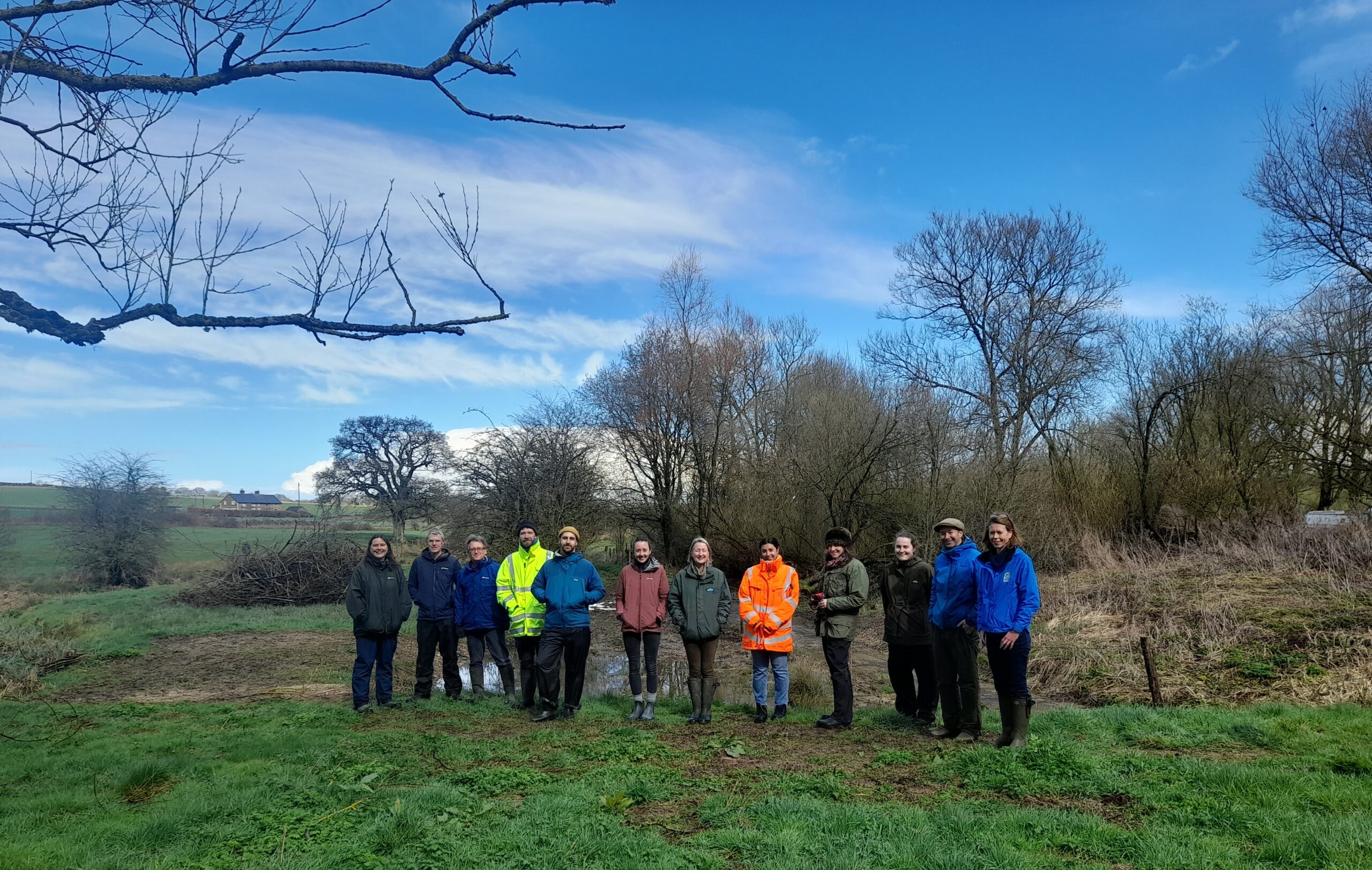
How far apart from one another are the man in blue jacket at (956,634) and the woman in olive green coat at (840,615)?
88cm

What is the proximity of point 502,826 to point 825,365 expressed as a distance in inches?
1224

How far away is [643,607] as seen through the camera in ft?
28.8

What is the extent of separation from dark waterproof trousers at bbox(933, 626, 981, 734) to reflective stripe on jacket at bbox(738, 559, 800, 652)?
1.51 meters

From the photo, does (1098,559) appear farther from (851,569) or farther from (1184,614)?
(851,569)

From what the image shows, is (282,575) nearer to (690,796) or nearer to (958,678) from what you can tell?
(690,796)

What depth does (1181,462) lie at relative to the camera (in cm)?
2123

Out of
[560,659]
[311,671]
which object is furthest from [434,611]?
[311,671]

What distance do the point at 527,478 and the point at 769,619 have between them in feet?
52.8

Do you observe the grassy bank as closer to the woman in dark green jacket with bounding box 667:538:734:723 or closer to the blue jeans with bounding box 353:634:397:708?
the woman in dark green jacket with bounding box 667:538:734:723

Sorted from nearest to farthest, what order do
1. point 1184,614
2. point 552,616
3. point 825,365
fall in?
point 552,616 → point 1184,614 → point 825,365

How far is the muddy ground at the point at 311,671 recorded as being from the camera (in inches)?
402

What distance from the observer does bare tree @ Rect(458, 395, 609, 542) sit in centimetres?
2300

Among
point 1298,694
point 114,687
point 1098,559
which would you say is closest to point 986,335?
point 1098,559

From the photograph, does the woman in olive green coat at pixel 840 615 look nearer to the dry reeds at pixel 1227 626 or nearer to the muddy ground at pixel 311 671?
the muddy ground at pixel 311 671
